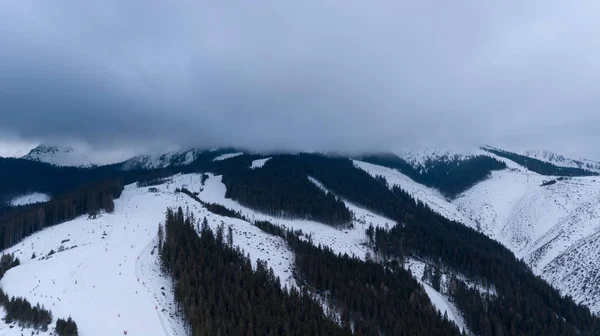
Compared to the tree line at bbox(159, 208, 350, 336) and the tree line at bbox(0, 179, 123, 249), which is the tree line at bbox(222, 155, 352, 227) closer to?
the tree line at bbox(0, 179, 123, 249)

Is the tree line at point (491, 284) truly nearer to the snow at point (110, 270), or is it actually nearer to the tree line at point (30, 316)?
the snow at point (110, 270)

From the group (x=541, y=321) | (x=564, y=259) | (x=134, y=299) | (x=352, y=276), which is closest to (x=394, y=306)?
(x=352, y=276)

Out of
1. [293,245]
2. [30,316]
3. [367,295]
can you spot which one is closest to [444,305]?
[367,295]

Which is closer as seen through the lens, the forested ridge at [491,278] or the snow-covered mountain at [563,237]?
the forested ridge at [491,278]

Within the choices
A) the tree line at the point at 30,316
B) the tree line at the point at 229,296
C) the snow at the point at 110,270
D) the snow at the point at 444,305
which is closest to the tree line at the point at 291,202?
the snow at the point at 110,270

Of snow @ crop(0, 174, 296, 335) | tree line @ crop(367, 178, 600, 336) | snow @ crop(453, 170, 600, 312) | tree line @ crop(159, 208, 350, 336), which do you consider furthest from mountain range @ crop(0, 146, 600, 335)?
tree line @ crop(159, 208, 350, 336)

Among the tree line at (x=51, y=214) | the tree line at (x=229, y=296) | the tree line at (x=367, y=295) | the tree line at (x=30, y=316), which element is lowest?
the tree line at (x=367, y=295)

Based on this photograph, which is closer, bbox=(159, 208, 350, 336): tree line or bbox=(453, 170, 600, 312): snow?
bbox=(159, 208, 350, 336): tree line

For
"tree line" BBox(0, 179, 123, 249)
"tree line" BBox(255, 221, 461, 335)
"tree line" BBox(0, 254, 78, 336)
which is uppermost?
"tree line" BBox(0, 179, 123, 249)

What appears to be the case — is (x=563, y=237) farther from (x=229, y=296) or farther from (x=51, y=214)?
(x=51, y=214)
